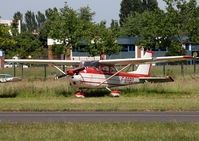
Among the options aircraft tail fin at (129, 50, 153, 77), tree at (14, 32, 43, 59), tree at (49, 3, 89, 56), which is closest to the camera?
aircraft tail fin at (129, 50, 153, 77)

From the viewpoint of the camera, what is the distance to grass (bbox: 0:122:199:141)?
9202 millimetres

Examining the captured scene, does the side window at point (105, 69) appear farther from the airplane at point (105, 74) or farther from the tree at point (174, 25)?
the tree at point (174, 25)

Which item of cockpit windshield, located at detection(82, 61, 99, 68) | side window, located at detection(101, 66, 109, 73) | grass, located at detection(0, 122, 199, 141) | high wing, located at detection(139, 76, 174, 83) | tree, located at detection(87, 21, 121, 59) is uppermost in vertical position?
tree, located at detection(87, 21, 121, 59)

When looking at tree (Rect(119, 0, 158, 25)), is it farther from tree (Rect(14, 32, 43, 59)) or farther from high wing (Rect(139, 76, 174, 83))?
high wing (Rect(139, 76, 174, 83))

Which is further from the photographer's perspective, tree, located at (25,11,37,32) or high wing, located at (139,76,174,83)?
tree, located at (25,11,37,32)

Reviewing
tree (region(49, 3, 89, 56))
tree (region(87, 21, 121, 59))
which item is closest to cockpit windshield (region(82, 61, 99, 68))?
tree (region(49, 3, 89, 56))

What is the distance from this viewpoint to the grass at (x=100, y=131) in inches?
362

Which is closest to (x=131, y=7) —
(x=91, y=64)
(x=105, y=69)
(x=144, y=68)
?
(x=144, y=68)

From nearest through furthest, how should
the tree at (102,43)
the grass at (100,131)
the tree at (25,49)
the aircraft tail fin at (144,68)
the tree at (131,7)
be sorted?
the grass at (100,131) < the aircraft tail fin at (144,68) < the tree at (102,43) < the tree at (25,49) < the tree at (131,7)

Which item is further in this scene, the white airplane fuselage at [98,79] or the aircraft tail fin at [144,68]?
the aircraft tail fin at [144,68]

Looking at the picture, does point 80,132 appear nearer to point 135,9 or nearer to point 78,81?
point 78,81

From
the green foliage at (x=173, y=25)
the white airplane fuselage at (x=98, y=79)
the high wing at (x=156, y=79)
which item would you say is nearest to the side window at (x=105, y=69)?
the white airplane fuselage at (x=98, y=79)

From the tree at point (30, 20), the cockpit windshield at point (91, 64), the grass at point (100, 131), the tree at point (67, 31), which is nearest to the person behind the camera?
the grass at point (100, 131)

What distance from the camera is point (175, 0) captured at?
118ft
